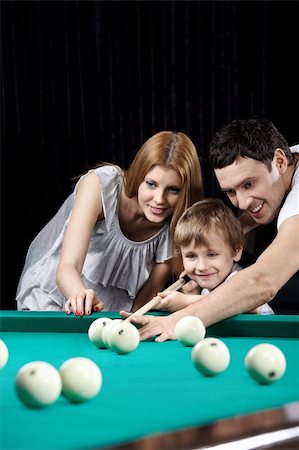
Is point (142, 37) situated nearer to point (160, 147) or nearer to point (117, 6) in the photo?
point (117, 6)

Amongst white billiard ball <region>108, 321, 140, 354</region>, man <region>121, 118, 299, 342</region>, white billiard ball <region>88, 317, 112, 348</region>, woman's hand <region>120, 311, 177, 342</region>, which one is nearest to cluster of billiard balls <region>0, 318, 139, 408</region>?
white billiard ball <region>108, 321, 140, 354</region>

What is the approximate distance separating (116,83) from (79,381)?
12.9 feet

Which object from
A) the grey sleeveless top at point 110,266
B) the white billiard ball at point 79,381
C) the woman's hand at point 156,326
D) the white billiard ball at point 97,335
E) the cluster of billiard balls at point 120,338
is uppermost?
the white billiard ball at point 79,381

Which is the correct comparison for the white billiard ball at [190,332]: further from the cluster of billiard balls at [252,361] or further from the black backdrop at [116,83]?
the black backdrop at [116,83]

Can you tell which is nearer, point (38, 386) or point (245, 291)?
point (38, 386)

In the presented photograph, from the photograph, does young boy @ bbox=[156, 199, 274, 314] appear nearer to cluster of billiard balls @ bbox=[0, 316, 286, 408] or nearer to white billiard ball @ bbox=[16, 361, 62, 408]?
cluster of billiard balls @ bbox=[0, 316, 286, 408]

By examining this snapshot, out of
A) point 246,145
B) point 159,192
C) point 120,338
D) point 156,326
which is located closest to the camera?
point 120,338

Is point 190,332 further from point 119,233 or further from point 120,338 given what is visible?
point 119,233

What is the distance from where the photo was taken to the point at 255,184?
297 centimetres

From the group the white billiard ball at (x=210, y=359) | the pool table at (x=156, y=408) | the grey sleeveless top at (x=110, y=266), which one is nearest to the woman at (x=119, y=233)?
the grey sleeveless top at (x=110, y=266)

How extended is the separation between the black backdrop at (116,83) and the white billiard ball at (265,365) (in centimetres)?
353

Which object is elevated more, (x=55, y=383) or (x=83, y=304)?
(x=55, y=383)

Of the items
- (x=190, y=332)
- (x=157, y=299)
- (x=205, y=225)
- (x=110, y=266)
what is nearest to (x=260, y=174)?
(x=205, y=225)

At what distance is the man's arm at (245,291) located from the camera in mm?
2277
